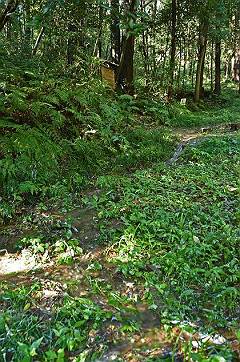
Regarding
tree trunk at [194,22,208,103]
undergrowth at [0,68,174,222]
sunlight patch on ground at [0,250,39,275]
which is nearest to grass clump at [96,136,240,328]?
undergrowth at [0,68,174,222]

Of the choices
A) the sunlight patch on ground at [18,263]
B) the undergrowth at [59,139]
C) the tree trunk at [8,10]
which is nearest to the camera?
the sunlight patch on ground at [18,263]

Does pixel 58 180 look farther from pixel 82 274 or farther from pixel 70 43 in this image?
pixel 70 43

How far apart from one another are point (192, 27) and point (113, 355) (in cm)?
1747

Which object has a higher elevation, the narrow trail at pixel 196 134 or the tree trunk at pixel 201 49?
the tree trunk at pixel 201 49

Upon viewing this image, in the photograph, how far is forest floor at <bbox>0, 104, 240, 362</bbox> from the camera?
3.21 metres

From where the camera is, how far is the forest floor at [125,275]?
126 inches

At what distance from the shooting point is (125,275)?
13.4 feet

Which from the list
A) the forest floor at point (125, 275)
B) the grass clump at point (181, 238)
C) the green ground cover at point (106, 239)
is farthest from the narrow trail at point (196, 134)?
the forest floor at point (125, 275)

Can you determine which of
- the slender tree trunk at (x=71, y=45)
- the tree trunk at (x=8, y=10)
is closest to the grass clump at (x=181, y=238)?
the tree trunk at (x=8, y=10)

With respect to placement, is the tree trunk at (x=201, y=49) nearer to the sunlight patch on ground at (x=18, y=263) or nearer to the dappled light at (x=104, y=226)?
the dappled light at (x=104, y=226)

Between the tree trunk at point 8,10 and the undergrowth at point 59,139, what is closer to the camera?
the undergrowth at point 59,139

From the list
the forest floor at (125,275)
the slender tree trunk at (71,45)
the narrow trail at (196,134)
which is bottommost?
the forest floor at (125,275)

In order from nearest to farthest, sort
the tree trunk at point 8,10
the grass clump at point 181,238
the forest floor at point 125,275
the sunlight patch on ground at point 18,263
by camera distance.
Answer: the forest floor at point 125,275, the grass clump at point 181,238, the sunlight patch on ground at point 18,263, the tree trunk at point 8,10

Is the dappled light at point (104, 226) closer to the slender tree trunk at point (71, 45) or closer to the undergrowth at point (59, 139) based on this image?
the undergrowth at point (59, 139)
